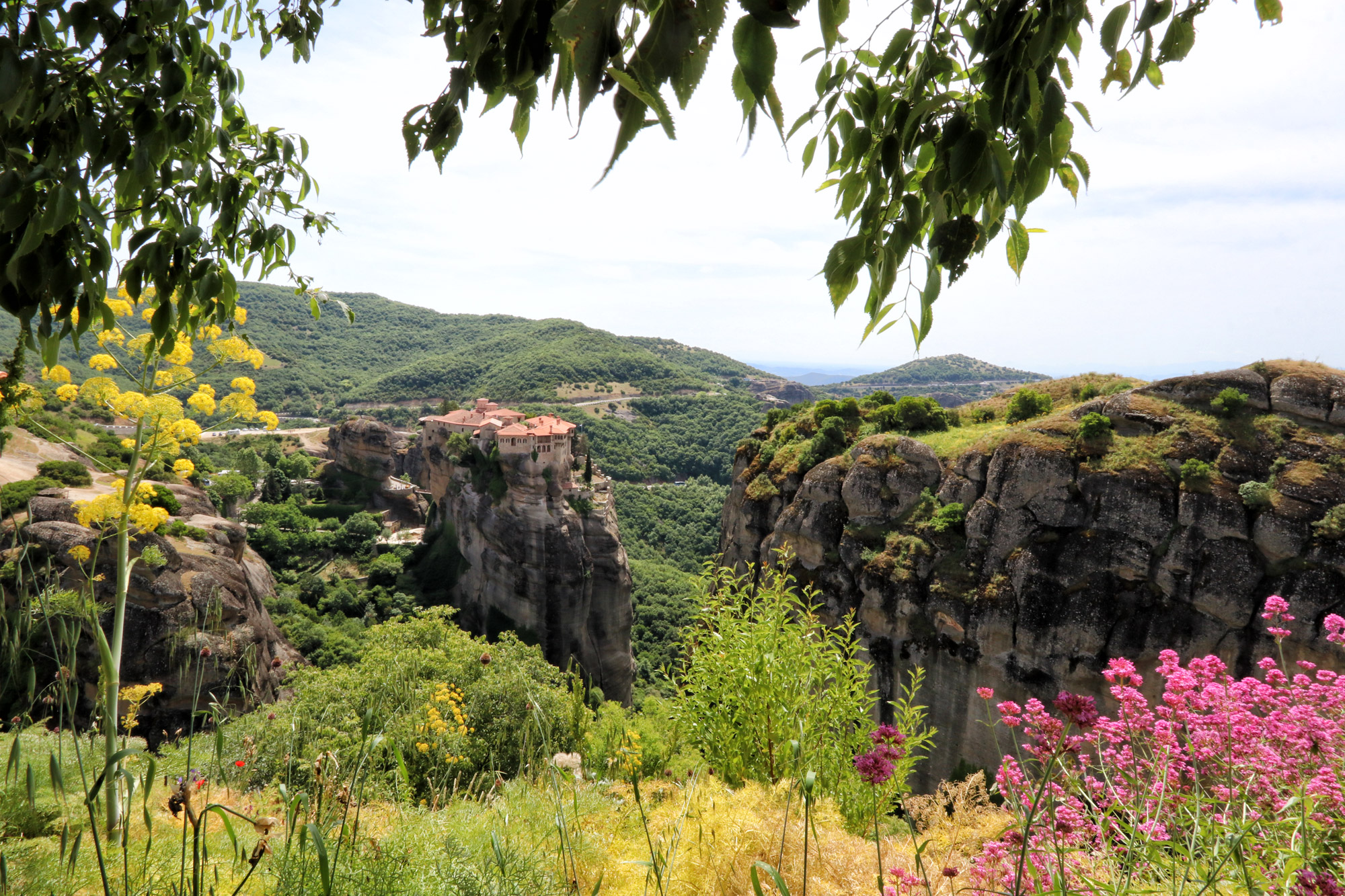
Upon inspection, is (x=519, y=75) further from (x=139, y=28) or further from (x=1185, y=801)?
Result: (x=1185, y=801)

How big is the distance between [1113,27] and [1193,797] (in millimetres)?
2646

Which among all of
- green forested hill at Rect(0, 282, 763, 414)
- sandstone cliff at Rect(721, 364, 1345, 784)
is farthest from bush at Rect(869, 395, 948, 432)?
green forested hill at Rect(0, 282, 763, 414)

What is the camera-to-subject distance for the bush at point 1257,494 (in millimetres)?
12180

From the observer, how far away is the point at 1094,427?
46.1 feet

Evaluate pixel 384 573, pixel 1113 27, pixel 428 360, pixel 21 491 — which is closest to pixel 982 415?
pixel 1113 27

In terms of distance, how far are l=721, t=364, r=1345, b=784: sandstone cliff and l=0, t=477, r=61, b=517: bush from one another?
710 inches

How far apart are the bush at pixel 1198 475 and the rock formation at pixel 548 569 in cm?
2355

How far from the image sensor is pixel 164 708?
1480 centimetres

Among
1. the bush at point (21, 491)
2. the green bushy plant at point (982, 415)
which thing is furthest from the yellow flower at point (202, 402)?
the green bushy plant at point (982, 415)

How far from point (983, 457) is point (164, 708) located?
816 inches

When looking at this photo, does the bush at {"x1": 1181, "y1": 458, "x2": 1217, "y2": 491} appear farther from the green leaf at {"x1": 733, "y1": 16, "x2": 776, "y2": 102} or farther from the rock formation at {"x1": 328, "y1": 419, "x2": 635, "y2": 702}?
the rock formation at {"x1": 328, "y1": 419, "x2": 635, "y2": 702}

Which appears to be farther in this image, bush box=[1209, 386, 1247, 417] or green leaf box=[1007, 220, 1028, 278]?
bush box=[1209, 386, 1247, 417]

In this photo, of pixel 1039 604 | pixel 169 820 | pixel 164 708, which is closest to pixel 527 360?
pixel 164 708

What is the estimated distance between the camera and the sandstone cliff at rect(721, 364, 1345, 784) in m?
12.1
